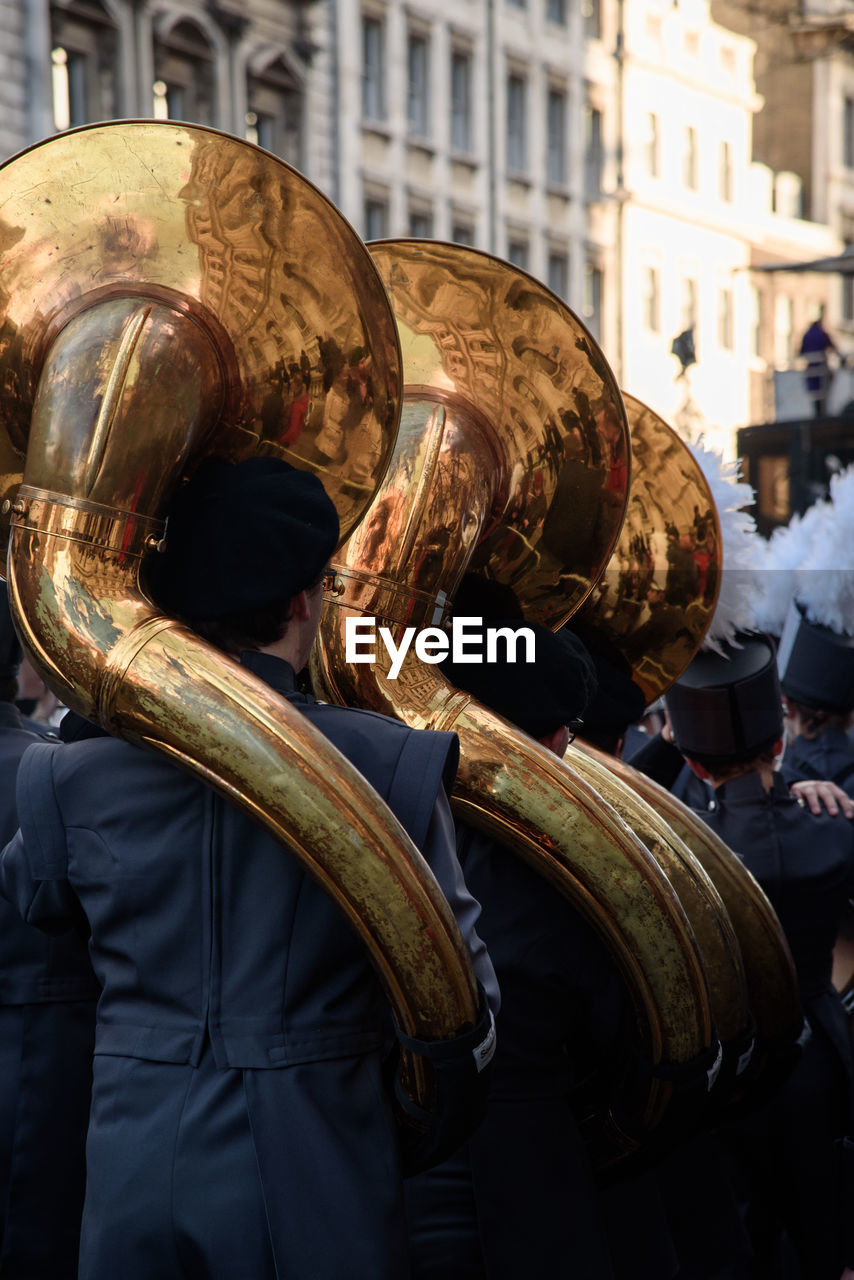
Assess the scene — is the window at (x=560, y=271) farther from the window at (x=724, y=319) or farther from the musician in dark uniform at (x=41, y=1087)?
the musician in dark uniform at (x=41, y=1087)

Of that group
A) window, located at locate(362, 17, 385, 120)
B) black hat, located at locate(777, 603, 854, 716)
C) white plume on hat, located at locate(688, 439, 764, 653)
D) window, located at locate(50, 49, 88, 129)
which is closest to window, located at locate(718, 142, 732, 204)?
window, located at locate(362, 17, 385, 120)

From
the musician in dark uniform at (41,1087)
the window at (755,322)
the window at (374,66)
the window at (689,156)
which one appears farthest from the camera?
the window at (755,322)

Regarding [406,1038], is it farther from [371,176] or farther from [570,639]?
[371,176]

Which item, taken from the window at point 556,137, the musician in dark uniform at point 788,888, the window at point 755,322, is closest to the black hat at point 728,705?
the musician in dark uniform at point 788,888

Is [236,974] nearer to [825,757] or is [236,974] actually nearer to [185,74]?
[825,757]

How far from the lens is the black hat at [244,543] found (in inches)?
94.5

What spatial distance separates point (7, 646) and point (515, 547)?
107cm

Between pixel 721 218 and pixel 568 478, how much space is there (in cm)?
3688

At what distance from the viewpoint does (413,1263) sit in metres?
2.80

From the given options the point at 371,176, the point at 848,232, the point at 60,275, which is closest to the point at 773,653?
the point at 60,275

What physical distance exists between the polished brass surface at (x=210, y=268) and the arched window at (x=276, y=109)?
77.3 feet

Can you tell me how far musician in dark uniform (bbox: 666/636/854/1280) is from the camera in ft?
13.2

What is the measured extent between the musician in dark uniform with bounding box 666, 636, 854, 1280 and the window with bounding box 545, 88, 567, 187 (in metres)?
30.3

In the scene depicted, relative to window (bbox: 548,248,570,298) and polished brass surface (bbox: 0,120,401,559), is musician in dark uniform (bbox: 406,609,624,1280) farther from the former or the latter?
window (bbox: 548,248,570,298)
